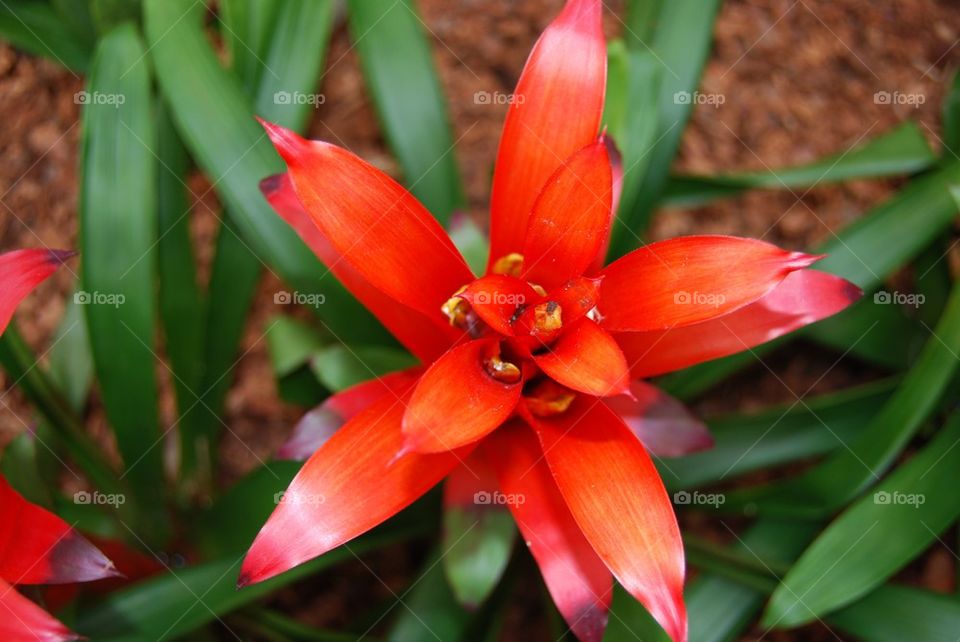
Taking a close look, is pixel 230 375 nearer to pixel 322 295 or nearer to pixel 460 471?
pixel 322 295

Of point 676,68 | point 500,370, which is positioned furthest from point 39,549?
point 676,68

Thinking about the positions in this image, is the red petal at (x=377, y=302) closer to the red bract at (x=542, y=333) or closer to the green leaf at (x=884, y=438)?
the red bract at (x=542, y=333)

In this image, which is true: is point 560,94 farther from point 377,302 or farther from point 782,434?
point 782,434

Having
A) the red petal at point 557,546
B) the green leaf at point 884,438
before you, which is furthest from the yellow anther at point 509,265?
the green leaf at point 884,438

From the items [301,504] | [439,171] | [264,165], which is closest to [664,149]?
[439,171]

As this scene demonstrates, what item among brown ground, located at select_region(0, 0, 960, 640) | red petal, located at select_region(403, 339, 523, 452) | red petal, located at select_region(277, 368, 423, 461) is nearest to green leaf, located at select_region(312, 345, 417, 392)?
red petal, located at select_region(277, 368, 423, 461)

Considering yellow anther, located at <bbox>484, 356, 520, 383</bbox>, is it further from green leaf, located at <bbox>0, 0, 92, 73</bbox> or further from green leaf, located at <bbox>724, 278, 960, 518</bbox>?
green leaf, located at <bbox>0, 0, 92, 73</bbox>

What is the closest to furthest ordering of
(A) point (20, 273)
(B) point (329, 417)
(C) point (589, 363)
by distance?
(C) point (589, 363) → (A) point (20, 273) → (B) point (329, 417)
